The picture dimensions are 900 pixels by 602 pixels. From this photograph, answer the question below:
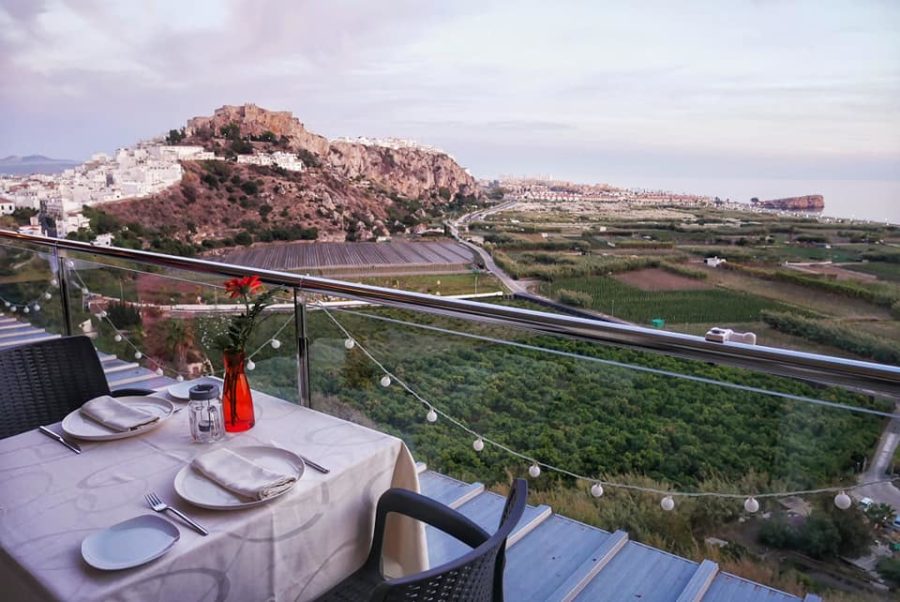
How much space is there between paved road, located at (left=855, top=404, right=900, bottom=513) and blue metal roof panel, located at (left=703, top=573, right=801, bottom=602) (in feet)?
1.67

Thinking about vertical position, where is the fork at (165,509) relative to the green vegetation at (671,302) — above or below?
above

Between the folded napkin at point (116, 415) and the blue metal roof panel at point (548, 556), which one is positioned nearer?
the folded napkin at point (116, 415)

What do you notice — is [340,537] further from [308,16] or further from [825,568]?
[308,16]

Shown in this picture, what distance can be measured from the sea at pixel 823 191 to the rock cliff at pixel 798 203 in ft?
0.53

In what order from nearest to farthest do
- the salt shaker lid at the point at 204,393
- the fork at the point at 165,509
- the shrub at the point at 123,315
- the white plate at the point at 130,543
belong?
the white plate at the point at 130,543 → the fork at the point at 165,509 → the salt shaker lid at the point at 204,393 → the shrub at the point at 123,315

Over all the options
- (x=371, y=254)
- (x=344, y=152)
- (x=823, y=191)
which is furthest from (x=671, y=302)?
(x=344, y=152)

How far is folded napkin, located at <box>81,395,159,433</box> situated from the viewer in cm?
162

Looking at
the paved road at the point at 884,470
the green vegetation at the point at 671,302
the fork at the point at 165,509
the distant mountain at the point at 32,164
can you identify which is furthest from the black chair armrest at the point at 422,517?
the green vegetation at the point at 671,302

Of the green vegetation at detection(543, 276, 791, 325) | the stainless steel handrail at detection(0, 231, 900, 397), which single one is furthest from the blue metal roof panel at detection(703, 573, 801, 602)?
the green vegetation at detection(543, 276, 791, 325)

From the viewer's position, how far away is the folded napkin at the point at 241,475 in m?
1.29

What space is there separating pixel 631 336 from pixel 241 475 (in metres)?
1.12

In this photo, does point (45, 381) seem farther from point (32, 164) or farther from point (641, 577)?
point (32, 164)

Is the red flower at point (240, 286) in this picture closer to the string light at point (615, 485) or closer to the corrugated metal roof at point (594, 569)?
the string light at point (615, 485)

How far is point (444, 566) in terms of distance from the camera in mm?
896
